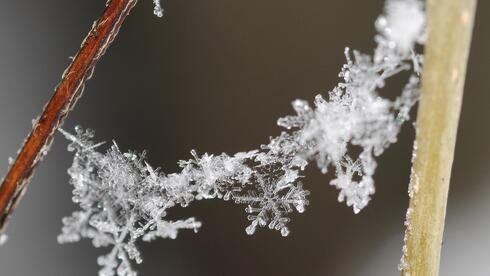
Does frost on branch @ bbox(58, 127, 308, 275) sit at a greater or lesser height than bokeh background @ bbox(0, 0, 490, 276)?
lesser

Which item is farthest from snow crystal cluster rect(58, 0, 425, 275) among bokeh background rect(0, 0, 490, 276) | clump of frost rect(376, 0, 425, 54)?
bokeh background rect(0, 0, 490, 276)

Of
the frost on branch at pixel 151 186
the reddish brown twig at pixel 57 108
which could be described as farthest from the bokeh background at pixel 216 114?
the reddish brown twig at pixel 57 108

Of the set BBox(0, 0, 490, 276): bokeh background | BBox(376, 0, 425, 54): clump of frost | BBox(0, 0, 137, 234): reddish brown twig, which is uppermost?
BBox(0, 0, 490, 276): bokeh background

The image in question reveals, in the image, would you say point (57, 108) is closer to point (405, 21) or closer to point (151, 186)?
point (151, 186)

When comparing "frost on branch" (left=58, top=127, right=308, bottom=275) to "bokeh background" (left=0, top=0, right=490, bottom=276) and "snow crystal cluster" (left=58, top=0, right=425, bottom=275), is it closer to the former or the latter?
"snow crystal cluster" (left=58, top=0, right=425, bottom=275)

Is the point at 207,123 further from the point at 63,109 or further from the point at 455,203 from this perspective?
the point at 63,109

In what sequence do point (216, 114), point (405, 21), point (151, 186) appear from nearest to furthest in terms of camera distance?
point (405, 21) → point (151, 186) → point (216, 114)

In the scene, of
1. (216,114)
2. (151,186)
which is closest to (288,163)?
(151,186)
